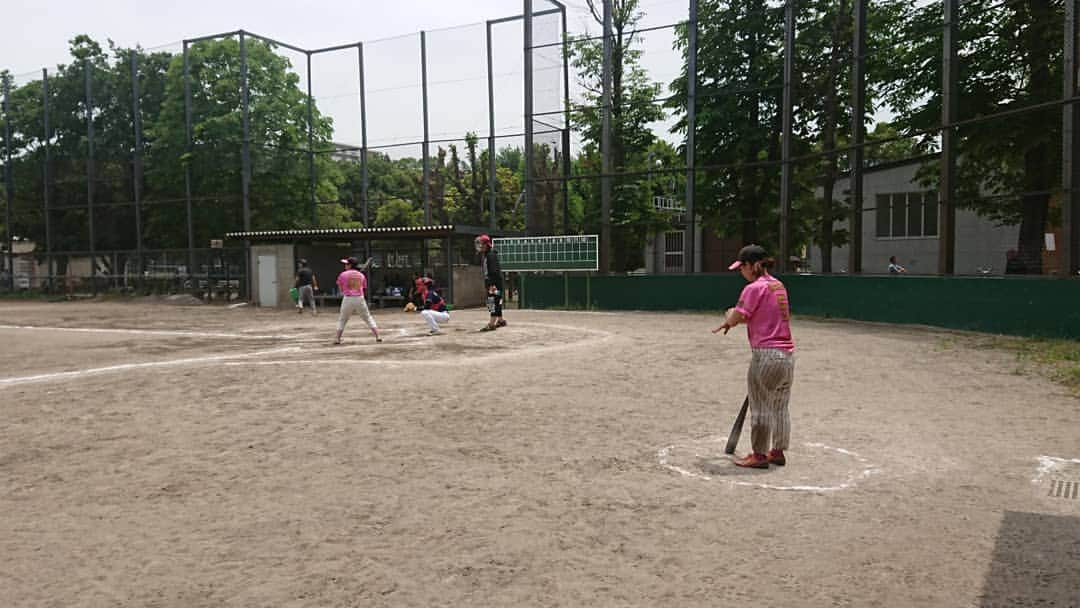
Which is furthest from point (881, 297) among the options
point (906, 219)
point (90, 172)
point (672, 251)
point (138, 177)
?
point (90, 172)

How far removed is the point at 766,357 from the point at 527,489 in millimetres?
2114

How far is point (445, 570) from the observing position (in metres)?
4.27

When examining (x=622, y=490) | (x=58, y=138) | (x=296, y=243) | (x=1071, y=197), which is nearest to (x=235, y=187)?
(x=296, y=243)

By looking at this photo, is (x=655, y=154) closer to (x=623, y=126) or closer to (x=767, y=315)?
(x=623, y=126)

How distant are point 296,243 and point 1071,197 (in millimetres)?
25267

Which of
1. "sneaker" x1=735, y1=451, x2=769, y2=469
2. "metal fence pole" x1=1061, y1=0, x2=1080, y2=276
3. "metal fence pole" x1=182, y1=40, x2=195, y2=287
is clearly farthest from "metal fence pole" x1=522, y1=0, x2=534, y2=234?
"sneaker" x1=735, y1=451, x2=769, y2=469

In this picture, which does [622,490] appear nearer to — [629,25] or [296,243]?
[629,25]

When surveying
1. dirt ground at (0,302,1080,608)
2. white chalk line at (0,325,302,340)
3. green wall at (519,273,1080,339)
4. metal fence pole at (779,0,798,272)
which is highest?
metal fence pole at (779,0,798,272)

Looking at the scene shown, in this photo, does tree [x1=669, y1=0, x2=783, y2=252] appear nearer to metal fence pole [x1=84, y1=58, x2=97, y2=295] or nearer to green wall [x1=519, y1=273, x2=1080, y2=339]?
green wall [x1=519, y1=273, x2=1080, y2=339]

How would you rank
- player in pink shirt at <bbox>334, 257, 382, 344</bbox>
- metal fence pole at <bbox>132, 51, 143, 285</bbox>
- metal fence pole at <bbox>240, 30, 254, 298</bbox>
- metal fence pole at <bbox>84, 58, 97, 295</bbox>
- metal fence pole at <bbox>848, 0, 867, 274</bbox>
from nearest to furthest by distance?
1. player in pink shirt at <bbox>334, 257, 382, 344</bbox>
2. metal fence pole at <bbox>848, 0, 867, 274</bbox>
3. metal fence pole at <bbox>240, 30, 254, 298</bbox>
4. metal fence pole at <bbox>132, 51, 143, 285</bbox>
5. metal fence pole at <bbox>84, 58, 97, 295</bbox>

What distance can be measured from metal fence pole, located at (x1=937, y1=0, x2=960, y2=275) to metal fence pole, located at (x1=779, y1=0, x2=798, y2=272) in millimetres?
5463

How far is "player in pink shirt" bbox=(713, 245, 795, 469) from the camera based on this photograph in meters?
6.22

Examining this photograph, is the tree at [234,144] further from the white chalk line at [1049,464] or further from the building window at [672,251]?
the white chalk line at [1049,464]

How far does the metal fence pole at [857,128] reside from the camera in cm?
2109
